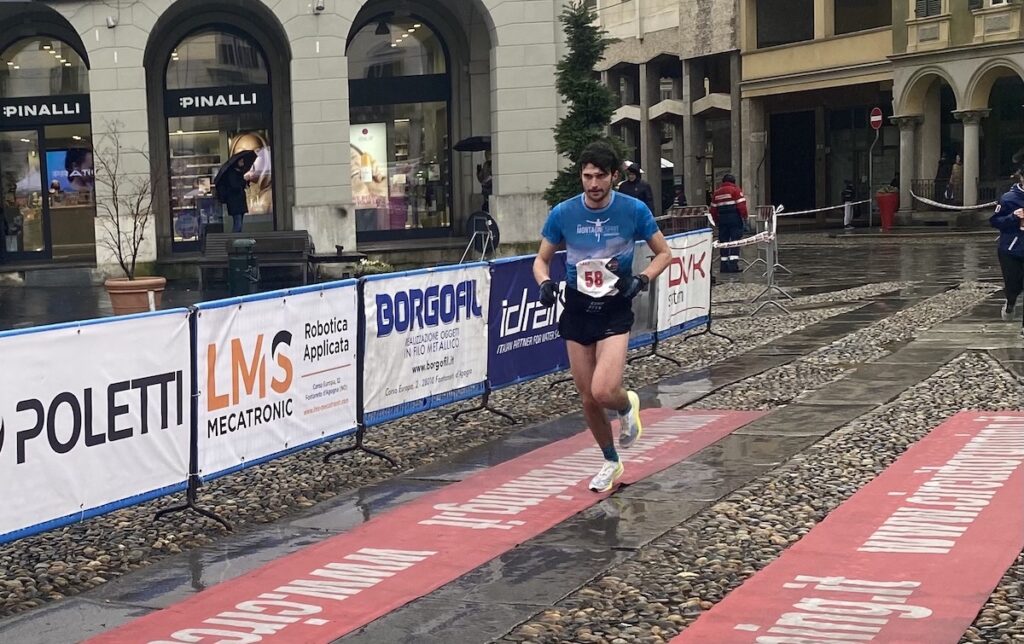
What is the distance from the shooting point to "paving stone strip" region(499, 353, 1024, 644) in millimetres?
5570

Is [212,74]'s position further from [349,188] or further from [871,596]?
[871,596]

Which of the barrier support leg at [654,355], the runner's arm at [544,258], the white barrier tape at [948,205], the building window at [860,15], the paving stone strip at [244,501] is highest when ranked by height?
the building window at [860,15]

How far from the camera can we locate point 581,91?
2309 cm

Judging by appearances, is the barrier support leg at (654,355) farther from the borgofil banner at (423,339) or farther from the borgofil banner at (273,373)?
the borgofil banner at (273,373)

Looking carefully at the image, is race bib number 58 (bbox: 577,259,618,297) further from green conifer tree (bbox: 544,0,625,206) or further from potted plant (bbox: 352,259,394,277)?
green conifer tree (bbox: 544,0,625,206)

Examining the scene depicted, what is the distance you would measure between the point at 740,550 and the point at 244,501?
3183 mm

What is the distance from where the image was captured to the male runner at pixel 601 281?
7906mm

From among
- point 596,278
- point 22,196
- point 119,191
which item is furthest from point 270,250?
point 596,278

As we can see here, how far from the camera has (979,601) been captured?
5.67 metres

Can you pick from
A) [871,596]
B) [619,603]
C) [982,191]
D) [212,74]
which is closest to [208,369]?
[619,603]

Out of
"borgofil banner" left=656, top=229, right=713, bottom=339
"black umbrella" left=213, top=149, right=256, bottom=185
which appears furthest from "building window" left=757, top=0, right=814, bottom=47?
"borgofil banner" left=656, top=229, right=713, bottom=339

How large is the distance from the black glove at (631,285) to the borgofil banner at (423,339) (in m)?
2.26

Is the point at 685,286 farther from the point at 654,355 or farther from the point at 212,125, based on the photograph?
the point at 212,125

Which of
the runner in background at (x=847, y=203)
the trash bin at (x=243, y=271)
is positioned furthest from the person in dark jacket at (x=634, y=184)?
the runner in background at (x=847, y=203)
